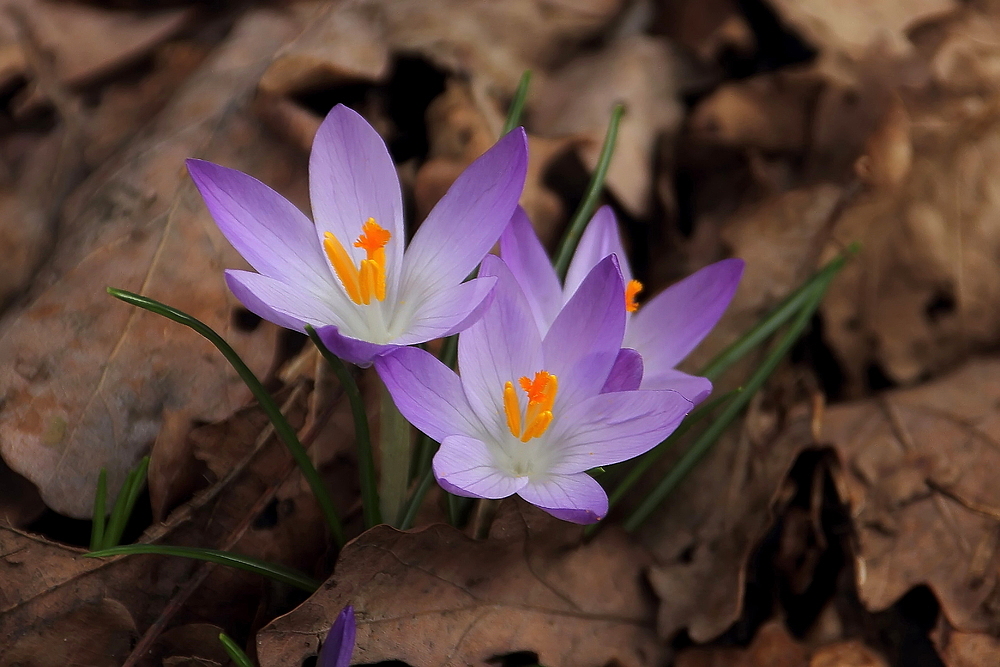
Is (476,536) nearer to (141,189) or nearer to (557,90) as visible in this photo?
(141,189)

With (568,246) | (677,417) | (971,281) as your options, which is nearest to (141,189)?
(568,246)

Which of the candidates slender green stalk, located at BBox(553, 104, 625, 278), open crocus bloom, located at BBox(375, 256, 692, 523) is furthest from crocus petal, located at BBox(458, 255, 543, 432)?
slender green stalk, located at BBox(553, 104, 625, 278)

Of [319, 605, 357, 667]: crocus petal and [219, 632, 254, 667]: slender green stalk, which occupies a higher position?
[319, 605, 357, 667]: crocus petal

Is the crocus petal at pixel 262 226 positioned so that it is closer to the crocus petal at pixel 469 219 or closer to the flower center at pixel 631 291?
the crocus petal at pixel 469 219

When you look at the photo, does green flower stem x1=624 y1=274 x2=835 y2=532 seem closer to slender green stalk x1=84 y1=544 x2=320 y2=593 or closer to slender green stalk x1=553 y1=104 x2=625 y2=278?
slender green stalk x1=553 y1=104 x2=625 y2=278

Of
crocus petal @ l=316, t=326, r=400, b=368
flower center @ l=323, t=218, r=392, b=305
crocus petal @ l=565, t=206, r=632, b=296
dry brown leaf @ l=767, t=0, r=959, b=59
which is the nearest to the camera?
crocus petal @ l=316, t=326, r=400, b=368

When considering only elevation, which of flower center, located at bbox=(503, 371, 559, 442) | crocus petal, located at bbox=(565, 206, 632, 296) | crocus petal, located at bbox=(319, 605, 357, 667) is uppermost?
crocus petal, located at bbox=(565, 206, 632, 296)

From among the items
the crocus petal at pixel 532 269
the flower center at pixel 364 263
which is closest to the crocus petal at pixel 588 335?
the crocus petal at pixel 532 269
